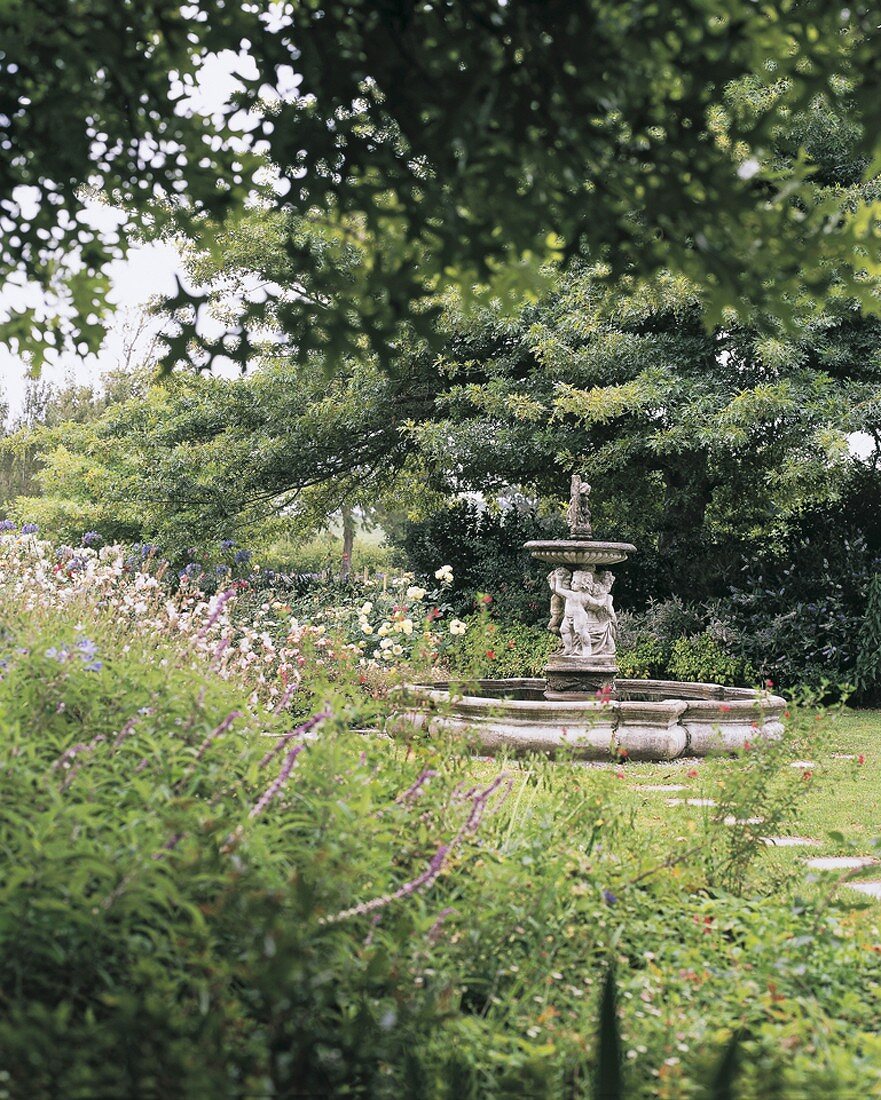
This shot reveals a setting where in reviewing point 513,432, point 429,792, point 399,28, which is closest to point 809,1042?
point 429,792

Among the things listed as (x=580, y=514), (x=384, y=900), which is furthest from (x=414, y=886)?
(x=580, y=514)

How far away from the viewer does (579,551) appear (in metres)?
9.30

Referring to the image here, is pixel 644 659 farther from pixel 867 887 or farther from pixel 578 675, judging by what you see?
pixel 867 887

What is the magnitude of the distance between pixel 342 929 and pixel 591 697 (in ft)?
23.1

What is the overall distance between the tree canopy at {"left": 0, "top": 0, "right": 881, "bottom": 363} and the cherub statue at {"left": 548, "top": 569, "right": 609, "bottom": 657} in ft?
22.7

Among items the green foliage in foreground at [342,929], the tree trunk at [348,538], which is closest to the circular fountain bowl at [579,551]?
the green foliage in foreground at [342,929]

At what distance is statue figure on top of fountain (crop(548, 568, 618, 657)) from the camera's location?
9.42m

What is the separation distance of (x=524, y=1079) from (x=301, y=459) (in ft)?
40.6

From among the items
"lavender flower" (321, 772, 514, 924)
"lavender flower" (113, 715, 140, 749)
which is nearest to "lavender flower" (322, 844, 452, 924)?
"lavender flower" (321, 772, 514, 924)

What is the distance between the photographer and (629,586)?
46.6 ft

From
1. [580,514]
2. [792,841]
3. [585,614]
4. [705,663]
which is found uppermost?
[580,514]

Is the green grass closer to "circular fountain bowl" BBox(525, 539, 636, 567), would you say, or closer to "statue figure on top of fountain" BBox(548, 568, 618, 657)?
"statue figure on top of fountain" BBox(548, 568, 618, 657)

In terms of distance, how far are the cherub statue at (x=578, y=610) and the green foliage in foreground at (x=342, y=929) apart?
5.67 m

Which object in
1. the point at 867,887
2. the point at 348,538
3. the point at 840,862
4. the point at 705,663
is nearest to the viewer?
the point at 867,887
